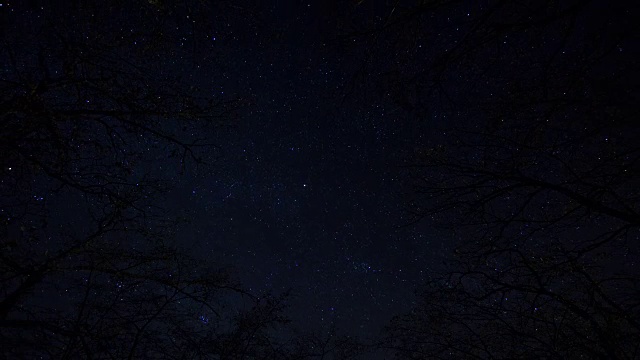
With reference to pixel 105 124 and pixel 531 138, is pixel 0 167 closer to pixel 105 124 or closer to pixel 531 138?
pixel 105 124

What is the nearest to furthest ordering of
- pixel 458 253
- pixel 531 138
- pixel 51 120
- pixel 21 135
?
pixel 51 120 → pixel 21 135 → pixel 531 138 → pixel 458 253

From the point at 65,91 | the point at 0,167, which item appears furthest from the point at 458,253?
the point at 0,167

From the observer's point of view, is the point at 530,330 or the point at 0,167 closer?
the point at 0,167

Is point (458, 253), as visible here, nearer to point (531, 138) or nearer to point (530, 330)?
point (531, 138)

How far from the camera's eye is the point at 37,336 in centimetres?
371

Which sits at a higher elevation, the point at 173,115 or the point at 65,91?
the point at 173,115

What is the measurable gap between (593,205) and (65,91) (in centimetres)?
583

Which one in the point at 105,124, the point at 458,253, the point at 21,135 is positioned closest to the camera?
the point at 21,135

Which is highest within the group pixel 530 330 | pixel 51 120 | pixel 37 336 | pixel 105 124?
pixel 105 124

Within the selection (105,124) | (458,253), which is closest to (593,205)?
(458,253)

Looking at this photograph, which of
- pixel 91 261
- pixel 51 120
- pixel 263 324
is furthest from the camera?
pixel 263 324

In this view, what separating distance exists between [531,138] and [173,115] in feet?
14.6

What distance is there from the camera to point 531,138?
365 centimetres

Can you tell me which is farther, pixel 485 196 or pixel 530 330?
pixel 530 330
